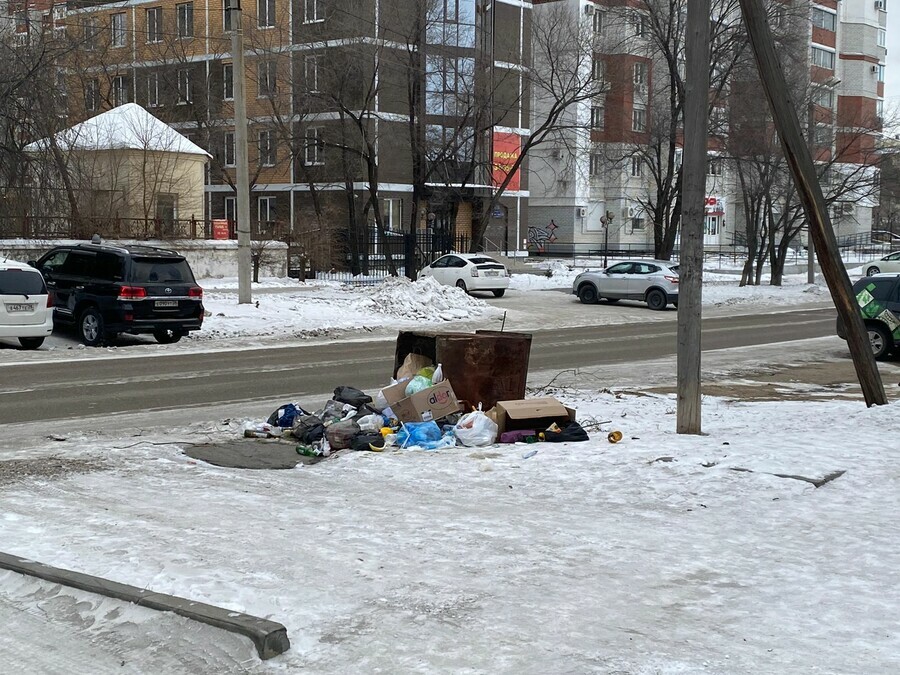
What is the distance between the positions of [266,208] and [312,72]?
16118 mm

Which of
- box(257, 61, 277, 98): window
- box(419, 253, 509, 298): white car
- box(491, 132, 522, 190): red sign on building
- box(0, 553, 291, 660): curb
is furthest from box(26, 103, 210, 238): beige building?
box(0, 553, 291, 660): curb

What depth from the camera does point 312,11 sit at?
50.7m

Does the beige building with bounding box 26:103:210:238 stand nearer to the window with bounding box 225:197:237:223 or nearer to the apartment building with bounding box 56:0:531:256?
the apartment building with bounding box 56:0:531:256

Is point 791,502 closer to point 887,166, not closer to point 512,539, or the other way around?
point 512,539

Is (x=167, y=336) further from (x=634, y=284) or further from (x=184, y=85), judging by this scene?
(x=184, y=85)

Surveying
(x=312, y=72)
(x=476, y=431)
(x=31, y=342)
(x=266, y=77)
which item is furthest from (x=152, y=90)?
(x=476, y=431)

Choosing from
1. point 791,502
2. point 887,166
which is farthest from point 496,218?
point 791,502

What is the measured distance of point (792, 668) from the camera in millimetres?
4332

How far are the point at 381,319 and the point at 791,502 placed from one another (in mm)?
19121

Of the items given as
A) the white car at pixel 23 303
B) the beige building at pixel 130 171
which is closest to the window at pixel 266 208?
the beige building at pixel 130 171

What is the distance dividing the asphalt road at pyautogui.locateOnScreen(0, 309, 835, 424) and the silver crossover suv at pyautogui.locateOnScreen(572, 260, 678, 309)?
7781mm

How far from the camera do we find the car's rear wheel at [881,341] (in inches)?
733

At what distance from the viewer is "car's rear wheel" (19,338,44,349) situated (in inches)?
733

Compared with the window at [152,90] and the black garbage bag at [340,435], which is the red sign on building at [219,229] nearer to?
the window at [152,90]
